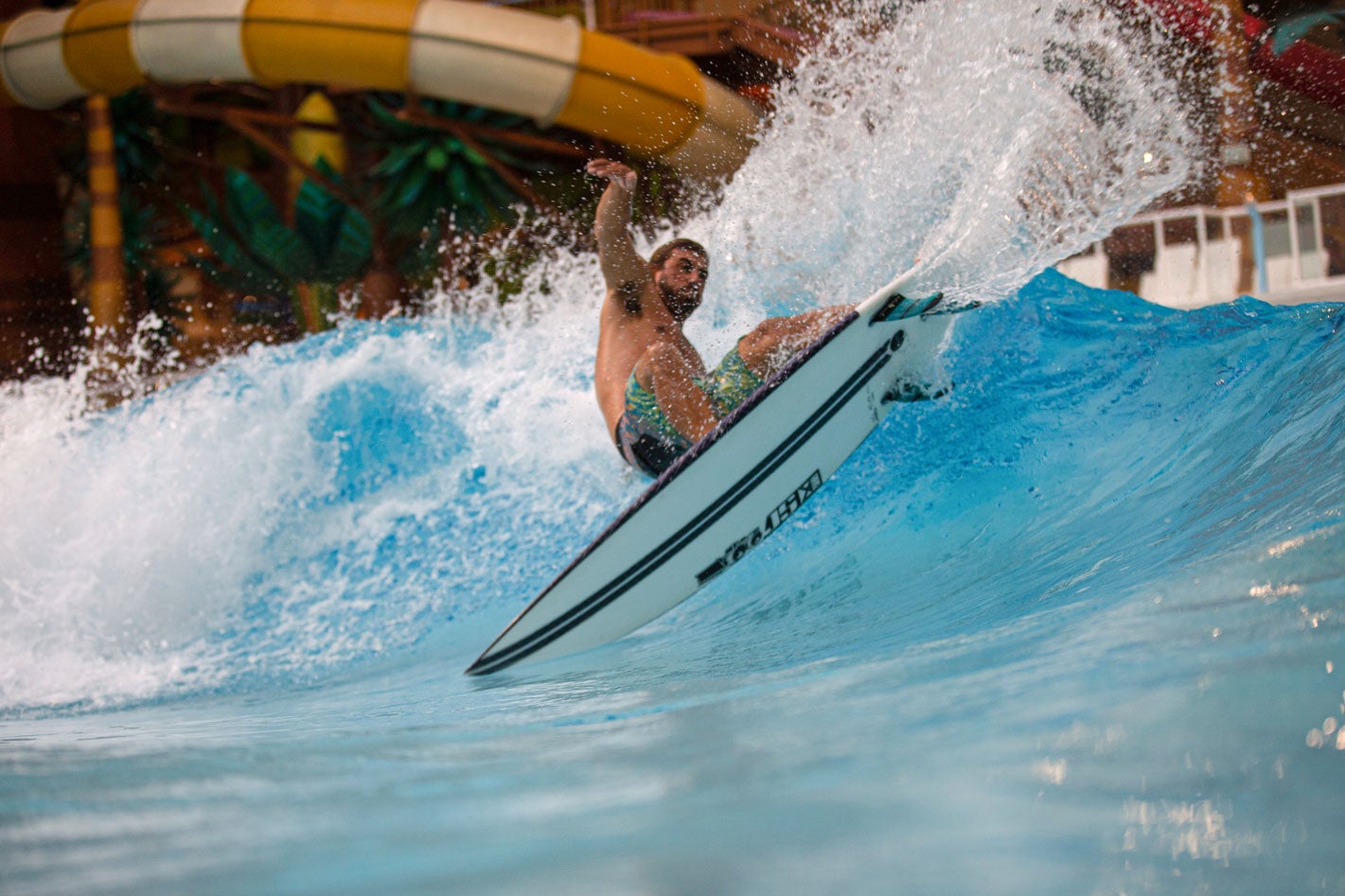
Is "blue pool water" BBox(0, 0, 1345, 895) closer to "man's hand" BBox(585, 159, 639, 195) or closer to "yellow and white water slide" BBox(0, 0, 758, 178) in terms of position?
"man's hand" BBox(585, 159, 639, 195)

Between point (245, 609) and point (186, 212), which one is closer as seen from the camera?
point (245, 609)

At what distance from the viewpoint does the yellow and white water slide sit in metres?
7.39

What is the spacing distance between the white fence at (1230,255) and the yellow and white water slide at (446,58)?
2.60 meters

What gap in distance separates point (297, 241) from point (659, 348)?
7.43 m

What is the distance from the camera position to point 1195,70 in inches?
201

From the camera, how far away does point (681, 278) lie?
316 centimetres

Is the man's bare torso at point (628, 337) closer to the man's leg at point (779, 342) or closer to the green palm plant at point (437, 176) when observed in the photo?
the man's leg at point (779, 342)

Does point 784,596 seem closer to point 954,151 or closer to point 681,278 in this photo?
point 681,278

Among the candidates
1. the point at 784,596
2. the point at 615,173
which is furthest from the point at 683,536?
the point at 615,173

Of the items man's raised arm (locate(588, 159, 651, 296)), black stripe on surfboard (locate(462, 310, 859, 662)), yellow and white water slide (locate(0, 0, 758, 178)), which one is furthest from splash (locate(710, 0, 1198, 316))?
yellow and white water slide (locate(0, 0, 758, 178))

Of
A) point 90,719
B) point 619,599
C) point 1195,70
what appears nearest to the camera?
point 90,719

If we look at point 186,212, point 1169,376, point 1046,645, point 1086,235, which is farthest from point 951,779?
point 186,212

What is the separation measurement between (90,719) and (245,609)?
134 centimetres

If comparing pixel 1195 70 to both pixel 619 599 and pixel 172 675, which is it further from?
pixel 172 675
